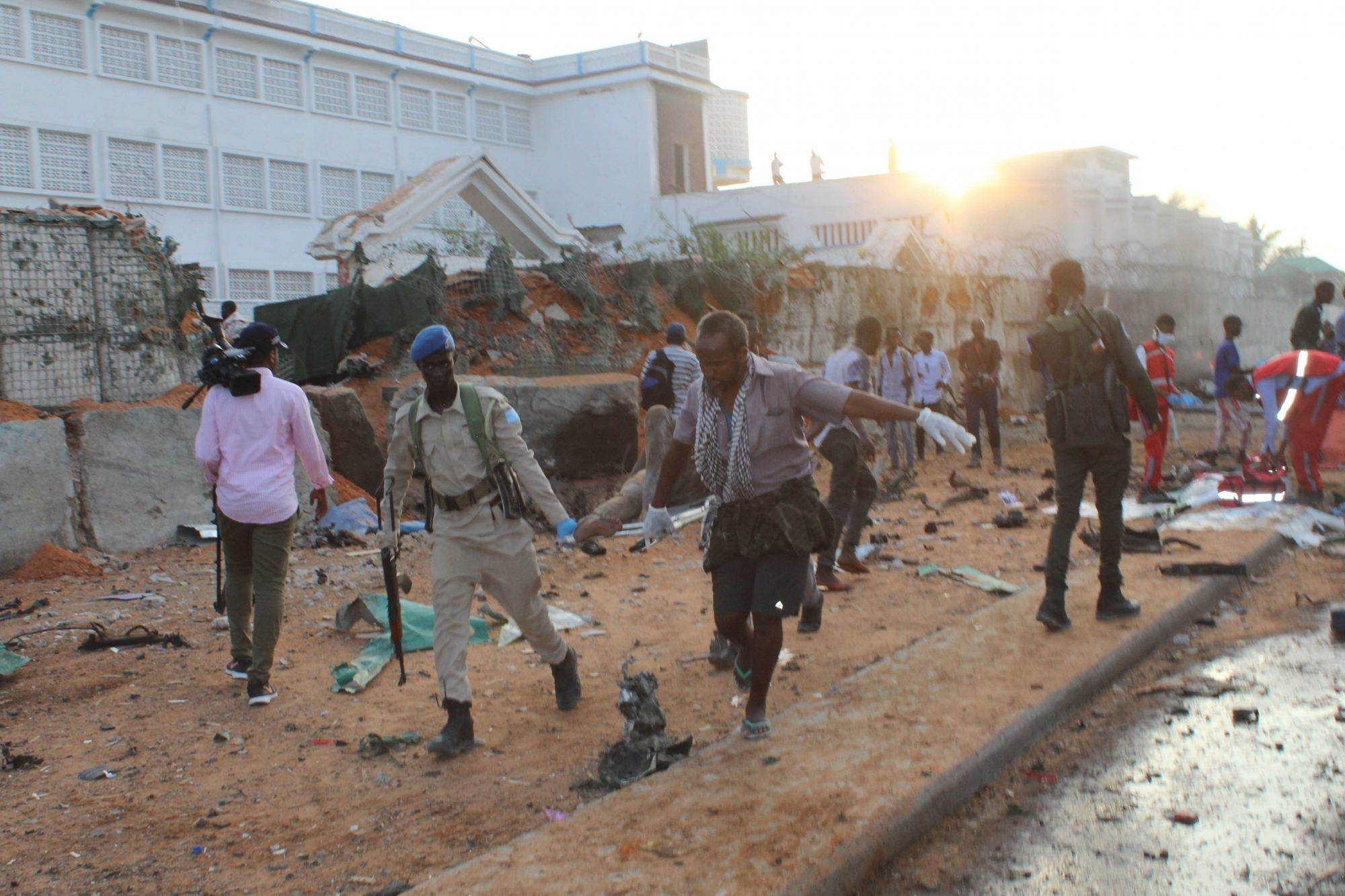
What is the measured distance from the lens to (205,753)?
15.5ft

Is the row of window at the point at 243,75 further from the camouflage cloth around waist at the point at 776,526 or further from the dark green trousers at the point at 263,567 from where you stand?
the camouflage cloth around waist at the point at 776,526

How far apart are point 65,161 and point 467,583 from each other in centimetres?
2332

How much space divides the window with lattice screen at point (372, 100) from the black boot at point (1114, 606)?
2763cm

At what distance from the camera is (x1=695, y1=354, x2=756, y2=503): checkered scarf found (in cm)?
426

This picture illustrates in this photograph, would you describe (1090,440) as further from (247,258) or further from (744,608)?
(247,258)

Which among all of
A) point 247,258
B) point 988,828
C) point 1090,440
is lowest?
point 988,828

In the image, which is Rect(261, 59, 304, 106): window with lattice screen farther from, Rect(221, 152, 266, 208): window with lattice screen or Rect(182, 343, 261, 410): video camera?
Rect(182, 343, 261, 410): video camera

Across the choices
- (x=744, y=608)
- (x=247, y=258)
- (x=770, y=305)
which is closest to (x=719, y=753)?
(x=744, y=608)

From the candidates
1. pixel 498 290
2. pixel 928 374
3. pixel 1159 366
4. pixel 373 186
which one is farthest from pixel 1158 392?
pixel 373 186

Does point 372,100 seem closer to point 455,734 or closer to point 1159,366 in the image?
point 1159,366

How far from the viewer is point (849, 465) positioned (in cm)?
704

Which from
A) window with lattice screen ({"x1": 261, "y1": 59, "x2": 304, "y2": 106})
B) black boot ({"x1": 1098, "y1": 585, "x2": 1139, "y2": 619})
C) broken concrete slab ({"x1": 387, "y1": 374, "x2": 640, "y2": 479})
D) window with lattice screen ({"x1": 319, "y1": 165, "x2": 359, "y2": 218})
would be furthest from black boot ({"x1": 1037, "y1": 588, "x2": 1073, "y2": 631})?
window with lattice screen ({"x1": 261, "y1": 59, "x2": 304, "y2": 106})

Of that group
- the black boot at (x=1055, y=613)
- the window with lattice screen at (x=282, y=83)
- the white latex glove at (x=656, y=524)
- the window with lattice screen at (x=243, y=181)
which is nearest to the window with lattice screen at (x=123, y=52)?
the window with lattice screen at (x=243, y=181)

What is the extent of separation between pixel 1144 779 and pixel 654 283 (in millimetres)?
12808
